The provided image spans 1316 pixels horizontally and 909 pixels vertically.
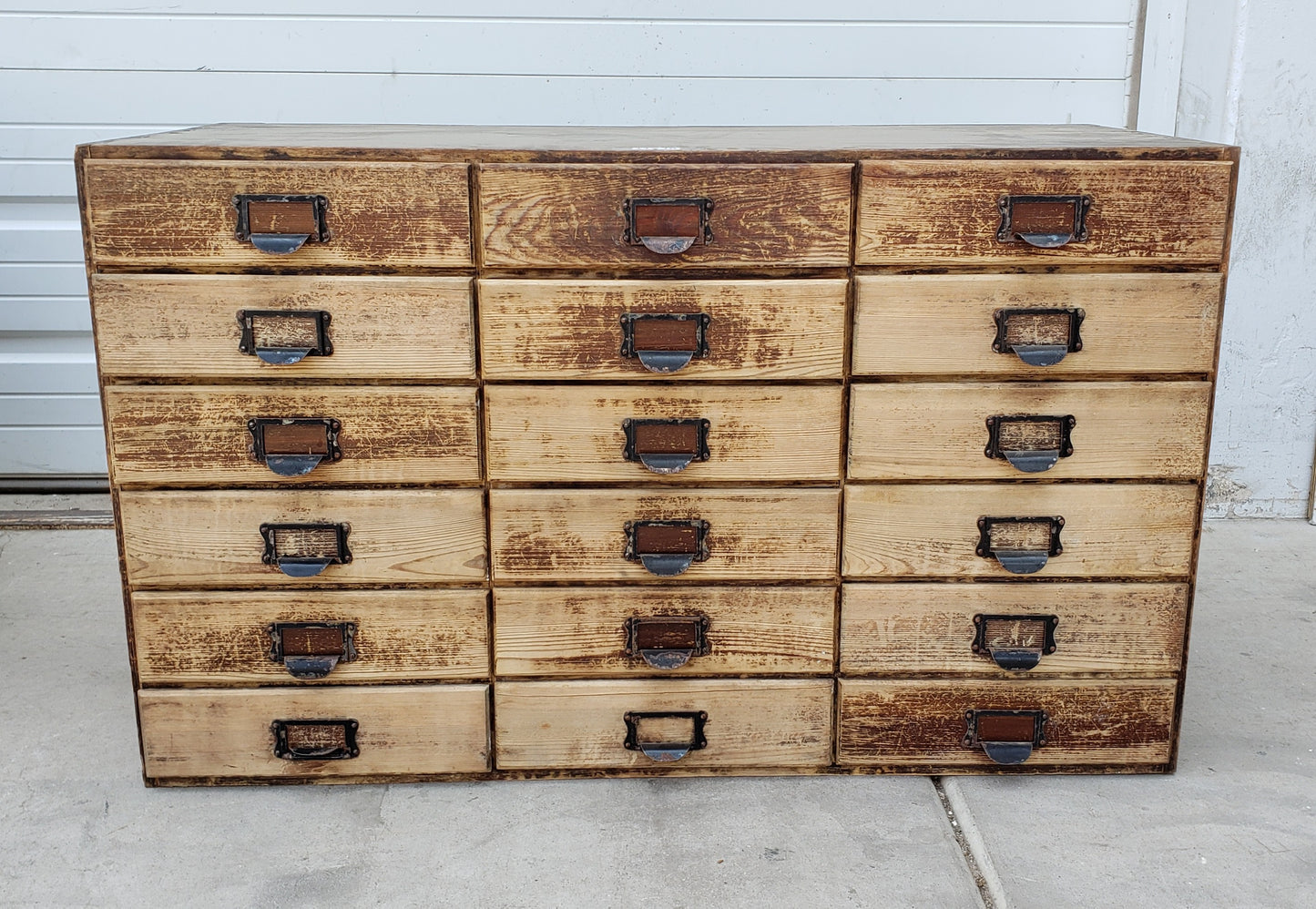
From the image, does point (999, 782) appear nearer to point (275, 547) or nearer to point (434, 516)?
point (434, 516)

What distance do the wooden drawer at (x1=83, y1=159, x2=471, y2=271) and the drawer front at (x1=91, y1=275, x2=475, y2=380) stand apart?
33 millimetres

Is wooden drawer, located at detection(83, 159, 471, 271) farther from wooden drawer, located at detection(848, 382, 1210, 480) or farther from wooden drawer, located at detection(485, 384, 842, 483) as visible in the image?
wooden drawer, located at detection(848, 382, 1210, 480)

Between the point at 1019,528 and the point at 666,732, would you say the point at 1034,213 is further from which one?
the point at 666,732

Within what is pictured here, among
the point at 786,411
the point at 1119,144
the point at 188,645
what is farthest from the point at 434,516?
the point at 1119,144

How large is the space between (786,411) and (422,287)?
2.08ft

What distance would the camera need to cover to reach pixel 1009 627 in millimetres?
2131

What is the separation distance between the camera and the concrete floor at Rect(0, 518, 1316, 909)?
1.88 m

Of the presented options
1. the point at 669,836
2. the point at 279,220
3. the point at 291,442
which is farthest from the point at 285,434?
the point at 669,836

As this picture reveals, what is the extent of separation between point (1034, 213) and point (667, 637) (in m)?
0.94

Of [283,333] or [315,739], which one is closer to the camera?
[283,333]

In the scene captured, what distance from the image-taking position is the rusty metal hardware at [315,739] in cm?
213

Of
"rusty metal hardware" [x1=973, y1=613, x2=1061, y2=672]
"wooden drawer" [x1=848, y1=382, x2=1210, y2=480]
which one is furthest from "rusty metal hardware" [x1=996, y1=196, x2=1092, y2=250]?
"rusty metal hardware" [x1=973, y1=613, x2=1061, y2=672]

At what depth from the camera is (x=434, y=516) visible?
206cm

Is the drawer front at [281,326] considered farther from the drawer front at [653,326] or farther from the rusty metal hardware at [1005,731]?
the rusty metal hardware at [1005,731]
